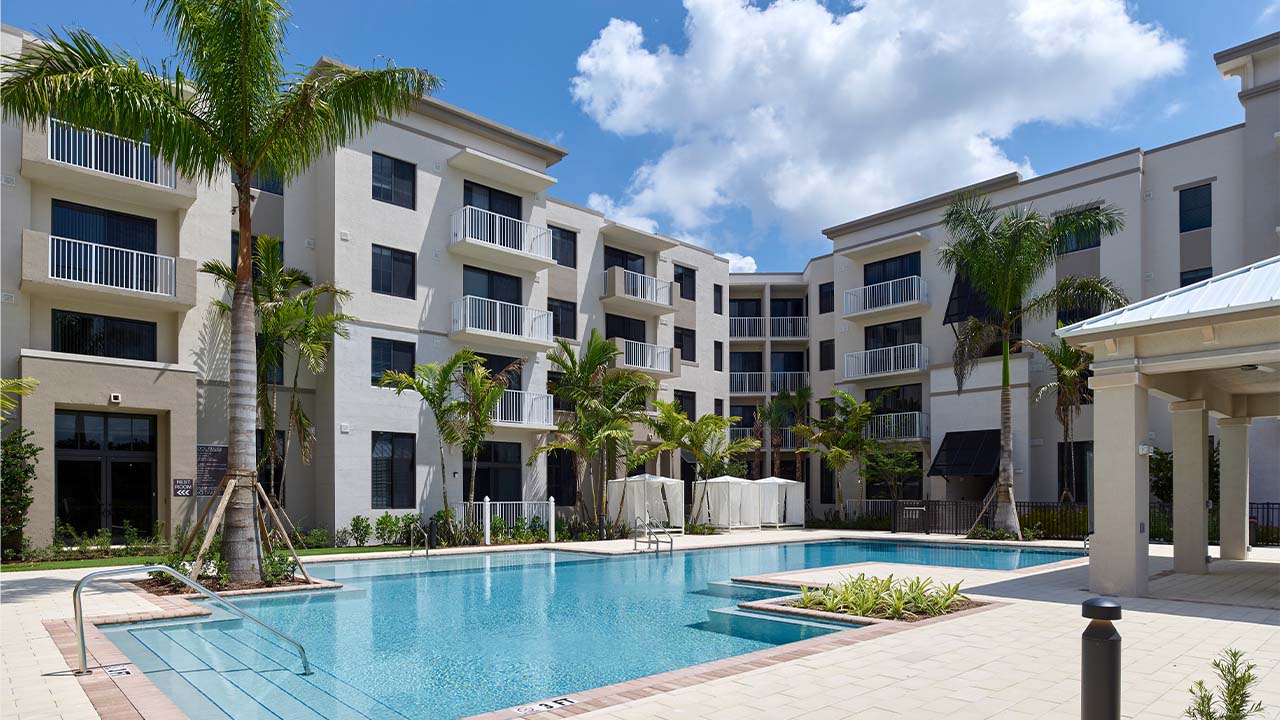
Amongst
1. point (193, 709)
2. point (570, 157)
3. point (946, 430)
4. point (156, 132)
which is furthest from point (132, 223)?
point (946, 430)

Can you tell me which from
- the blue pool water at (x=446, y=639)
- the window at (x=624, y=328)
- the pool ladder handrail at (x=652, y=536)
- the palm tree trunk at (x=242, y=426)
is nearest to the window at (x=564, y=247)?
the window at (x=624, y=328)

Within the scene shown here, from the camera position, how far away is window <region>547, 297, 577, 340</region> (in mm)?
30750

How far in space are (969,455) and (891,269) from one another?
31.6 feet

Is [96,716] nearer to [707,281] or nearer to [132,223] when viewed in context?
[132,223]

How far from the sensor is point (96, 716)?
255 inches

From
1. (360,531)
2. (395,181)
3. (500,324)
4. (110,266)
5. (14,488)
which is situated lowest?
(360,531)

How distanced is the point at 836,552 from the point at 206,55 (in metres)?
19.0

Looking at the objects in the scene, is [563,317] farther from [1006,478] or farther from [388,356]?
[1006,478]

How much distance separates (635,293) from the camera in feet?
107

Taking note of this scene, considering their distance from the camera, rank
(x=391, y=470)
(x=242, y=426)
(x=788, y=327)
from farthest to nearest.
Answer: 1. (x=788, y=327)
2. (x=391, y=470)
3. (x=242, y=426)

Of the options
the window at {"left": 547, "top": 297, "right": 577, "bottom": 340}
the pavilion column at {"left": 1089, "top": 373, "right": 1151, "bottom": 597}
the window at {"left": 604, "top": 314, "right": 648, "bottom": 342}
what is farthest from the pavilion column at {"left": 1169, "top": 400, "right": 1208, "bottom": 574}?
the window at {"left": 604, "top": 314, "right": 648, "bottom": 342}

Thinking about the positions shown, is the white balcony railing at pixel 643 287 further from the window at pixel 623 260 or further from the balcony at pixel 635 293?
the window at pixel 623 260

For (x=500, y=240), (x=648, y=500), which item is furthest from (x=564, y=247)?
(x=648, y=500)

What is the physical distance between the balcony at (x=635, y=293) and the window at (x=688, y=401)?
11.9 ft
